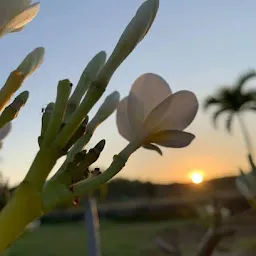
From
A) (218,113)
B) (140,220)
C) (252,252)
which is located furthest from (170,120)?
(140,220)

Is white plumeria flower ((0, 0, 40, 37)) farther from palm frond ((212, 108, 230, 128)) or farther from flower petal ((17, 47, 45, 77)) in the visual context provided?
palm frond ((212, 108, 230, 128))

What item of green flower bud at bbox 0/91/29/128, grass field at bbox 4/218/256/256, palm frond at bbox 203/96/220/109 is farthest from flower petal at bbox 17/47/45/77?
palm frond at bbox 203/96/220/109

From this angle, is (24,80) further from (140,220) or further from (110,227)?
(140,220)

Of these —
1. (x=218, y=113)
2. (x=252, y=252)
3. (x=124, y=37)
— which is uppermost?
(x=218, y=113)

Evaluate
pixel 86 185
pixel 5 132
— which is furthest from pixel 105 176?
pixel 5 132

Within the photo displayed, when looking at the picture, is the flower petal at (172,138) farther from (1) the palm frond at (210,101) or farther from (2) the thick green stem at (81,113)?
(1) the palm frond at (210,101)

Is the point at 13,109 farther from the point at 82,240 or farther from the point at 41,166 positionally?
the point at 82,240
